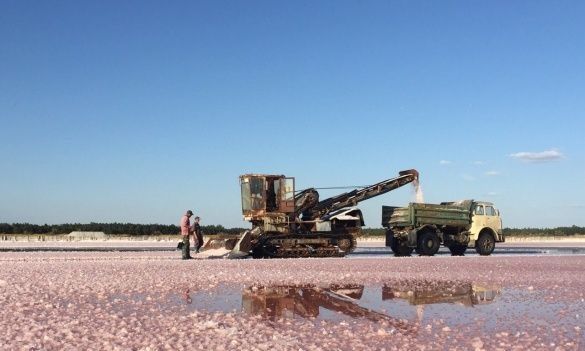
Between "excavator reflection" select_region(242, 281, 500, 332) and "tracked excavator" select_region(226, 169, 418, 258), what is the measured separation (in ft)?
37.5

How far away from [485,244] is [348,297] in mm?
20274

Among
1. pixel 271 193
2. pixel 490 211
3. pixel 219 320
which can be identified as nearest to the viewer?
pixel 219 320

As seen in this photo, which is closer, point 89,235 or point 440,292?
point 440,292

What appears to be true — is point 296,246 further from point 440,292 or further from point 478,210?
point 440,292

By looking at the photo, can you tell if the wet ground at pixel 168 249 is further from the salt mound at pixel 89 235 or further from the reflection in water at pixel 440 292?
the salt mound at pixel 89 235

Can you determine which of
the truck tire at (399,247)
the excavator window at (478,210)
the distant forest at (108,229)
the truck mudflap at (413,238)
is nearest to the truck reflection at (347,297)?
the truck mudflap at (413,238)

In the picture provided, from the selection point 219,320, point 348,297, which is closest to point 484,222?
point 348,297

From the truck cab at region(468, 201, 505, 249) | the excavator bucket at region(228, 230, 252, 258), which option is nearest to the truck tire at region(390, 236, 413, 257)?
the truck cab at region(468, 201, 505, 249)

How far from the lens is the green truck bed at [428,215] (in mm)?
29500

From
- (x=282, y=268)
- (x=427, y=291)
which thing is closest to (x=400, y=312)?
(x=427, y=291)

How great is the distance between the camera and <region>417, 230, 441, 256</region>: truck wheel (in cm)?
2917

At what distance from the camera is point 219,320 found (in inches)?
369

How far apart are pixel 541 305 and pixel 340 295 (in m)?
4.09

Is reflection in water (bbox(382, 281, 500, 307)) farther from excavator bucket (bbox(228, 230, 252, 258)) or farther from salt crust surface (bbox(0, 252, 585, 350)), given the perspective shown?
excavator bucket (bbox(228, 230, 252, 258))
